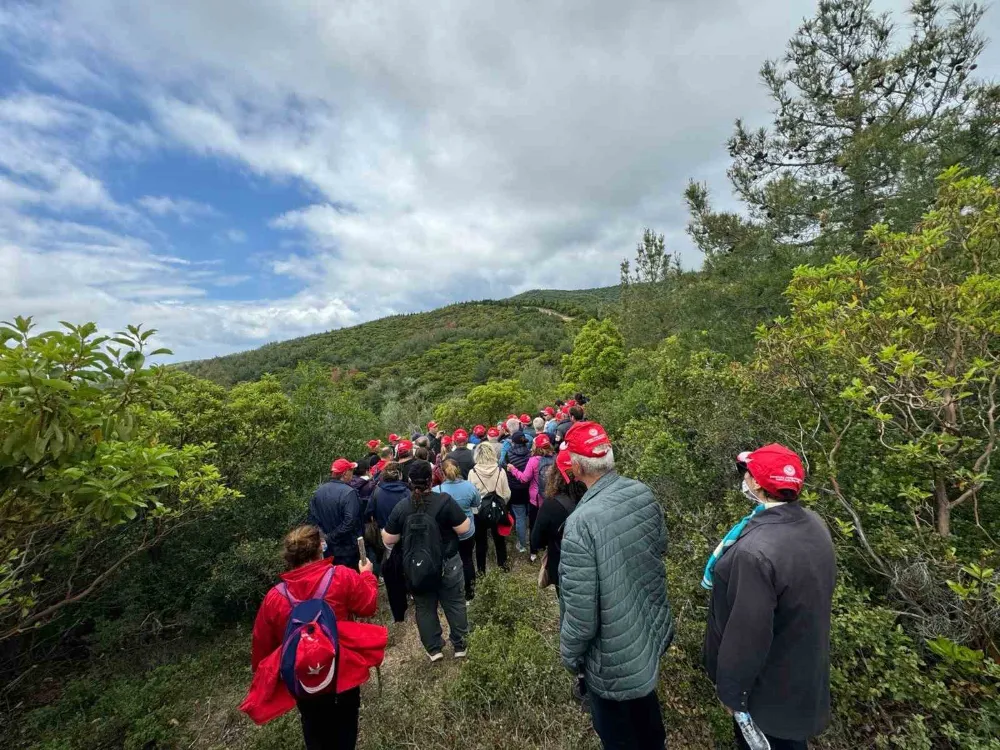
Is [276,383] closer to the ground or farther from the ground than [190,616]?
farther from the ground

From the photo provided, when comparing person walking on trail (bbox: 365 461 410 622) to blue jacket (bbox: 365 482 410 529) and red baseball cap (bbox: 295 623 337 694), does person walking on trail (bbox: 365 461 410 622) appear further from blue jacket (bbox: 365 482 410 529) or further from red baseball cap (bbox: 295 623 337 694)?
red baseball cap (bbox: 295 623 337 694)

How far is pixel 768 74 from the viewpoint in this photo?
880 centimetres

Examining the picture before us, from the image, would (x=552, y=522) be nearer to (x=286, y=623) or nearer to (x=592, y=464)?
(x=592, y=464)

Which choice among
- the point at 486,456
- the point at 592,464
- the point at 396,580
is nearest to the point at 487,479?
the point at 486,456

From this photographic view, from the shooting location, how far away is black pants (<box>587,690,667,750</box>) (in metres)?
2.26

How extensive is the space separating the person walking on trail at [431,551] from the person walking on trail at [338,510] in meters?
0.89

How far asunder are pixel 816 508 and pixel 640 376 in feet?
34.6

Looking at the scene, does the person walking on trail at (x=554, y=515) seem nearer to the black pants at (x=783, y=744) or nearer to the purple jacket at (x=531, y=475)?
the black pants at (x=783, y=744)

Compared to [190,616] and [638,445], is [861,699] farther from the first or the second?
[190,616]

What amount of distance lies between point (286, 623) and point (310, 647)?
0.86ft

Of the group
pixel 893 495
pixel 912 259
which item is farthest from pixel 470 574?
pixel 912 259

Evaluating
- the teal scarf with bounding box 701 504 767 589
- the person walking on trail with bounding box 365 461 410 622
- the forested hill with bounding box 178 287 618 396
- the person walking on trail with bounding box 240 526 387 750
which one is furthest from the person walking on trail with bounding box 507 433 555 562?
the forested hill with bounding box 178 287 618 396

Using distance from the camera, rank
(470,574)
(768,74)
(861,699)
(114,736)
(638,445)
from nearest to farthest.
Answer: (861,699) → (114,736) → (470,574) → (638,445) → (768,74)

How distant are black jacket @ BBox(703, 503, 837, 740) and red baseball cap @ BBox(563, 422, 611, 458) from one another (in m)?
0.74
